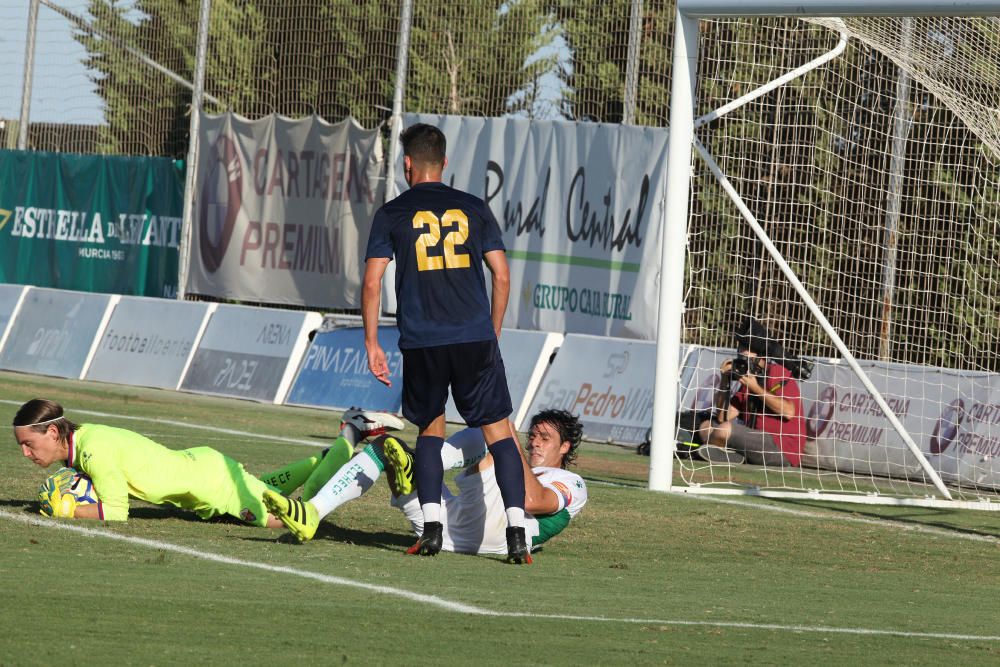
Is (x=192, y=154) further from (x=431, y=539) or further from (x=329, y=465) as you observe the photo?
(x=431, y=539)

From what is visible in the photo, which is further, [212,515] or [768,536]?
[768,536]

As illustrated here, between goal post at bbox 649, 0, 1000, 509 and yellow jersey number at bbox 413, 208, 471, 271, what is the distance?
15.9ft

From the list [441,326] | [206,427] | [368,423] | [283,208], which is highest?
[283,208]

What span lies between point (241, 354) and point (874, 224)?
26.5 ft

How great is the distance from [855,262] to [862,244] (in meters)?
0.22

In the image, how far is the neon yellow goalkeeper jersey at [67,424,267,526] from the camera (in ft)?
26.4

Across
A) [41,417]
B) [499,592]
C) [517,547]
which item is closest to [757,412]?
[517,547]

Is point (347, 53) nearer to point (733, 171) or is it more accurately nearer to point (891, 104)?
point (733, 171)

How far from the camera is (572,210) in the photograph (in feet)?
62.0

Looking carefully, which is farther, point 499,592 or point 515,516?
point 515,516

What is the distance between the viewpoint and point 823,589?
7.61m

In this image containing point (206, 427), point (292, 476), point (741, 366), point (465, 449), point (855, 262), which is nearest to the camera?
point (465, 449)

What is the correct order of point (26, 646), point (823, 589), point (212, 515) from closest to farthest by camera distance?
1. point (26, 646)
2. point (823, 589)
3. point (212, 515)

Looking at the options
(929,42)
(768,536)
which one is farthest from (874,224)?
(768,536)
